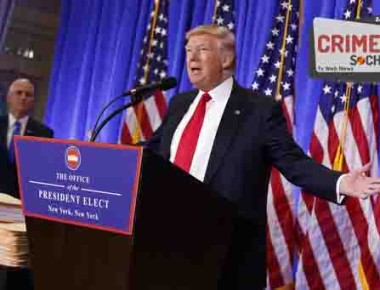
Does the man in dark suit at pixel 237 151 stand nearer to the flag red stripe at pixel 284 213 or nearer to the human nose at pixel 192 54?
the human nose at pixel 192 54

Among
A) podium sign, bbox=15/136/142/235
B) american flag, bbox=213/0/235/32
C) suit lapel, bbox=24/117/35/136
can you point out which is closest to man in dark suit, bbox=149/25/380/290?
podium sign, bbox=15/136/142/235

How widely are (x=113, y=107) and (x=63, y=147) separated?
9.31ft

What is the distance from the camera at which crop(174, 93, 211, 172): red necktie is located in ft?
6.43

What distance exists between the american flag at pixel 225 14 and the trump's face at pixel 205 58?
65.0 inches

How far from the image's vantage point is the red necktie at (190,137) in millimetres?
1959

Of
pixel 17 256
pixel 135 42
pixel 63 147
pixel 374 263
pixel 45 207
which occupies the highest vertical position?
pixel 135 42

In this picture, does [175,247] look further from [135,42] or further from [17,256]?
[135,42]

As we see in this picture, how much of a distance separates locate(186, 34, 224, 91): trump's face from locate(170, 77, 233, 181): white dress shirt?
0.04 metres

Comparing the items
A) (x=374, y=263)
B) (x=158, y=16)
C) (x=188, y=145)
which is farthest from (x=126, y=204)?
(x=158, y=16)

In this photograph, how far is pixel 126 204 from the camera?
4.15 feet

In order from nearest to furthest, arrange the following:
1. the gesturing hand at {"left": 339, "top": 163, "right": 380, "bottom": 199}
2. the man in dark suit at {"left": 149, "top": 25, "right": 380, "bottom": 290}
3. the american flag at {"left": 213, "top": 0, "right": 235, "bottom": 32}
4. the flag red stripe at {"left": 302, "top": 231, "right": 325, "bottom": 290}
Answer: the gesturing hand at {"left": 339, "top": 163, "right": 380, "bottom": 199} < the man in dark suit at {"left": 149, "top": 25, "right": 380, "bottom": 290} < the flag red stripe at {"left": 302, "top": 231, "right": 325, "bottom": 290} < the american flag at {"left": 213, "top": 0, "right": 235, "bottom": 32}

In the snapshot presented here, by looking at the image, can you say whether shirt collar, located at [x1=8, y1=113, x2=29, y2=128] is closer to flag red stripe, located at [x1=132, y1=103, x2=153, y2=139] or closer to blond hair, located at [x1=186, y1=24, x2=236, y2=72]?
flag red stripe, located at [x1=132, y1=103, x2=153, y2=139]

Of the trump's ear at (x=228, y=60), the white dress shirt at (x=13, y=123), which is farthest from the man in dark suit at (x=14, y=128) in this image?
the trump's ear at (x=228, y=60)

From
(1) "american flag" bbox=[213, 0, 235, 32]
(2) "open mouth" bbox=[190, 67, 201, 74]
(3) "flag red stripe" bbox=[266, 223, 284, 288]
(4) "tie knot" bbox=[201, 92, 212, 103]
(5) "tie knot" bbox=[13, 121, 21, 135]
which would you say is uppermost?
(1) "american flag" bbox=[213, 0, 235, 32]
